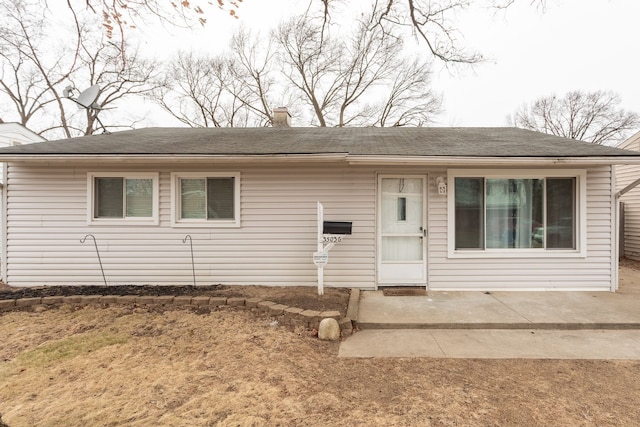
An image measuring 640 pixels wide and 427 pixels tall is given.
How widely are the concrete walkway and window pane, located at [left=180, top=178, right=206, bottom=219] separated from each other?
3295 mm

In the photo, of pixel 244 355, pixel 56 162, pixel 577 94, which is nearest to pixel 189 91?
pixel 56 162

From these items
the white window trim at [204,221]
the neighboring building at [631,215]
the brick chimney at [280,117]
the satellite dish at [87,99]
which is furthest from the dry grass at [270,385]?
the neighboring building at [631,215]

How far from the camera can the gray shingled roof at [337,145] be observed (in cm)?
511

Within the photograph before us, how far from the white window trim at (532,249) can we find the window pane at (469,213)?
10cm

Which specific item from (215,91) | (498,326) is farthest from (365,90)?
(498,326)

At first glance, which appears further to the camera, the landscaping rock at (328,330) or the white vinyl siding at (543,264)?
the white vinyl siding at (543,264)

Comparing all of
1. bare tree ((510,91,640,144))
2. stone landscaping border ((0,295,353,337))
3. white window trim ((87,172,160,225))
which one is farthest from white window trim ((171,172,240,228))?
bare tree ((510,91,640,144))

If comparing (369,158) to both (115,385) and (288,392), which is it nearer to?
(288,392)

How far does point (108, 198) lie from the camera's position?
18.9 feet

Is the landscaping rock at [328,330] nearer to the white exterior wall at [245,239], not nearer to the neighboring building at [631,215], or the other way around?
the white exterior wall at [245,239]

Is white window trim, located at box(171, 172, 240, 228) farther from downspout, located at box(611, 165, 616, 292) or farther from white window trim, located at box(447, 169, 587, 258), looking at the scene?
downspout, located at box(611, 165, 616, 292)

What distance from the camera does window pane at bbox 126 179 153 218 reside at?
18.8ft

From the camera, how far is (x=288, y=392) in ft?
8.59

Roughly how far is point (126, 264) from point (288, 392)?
4.57 m
